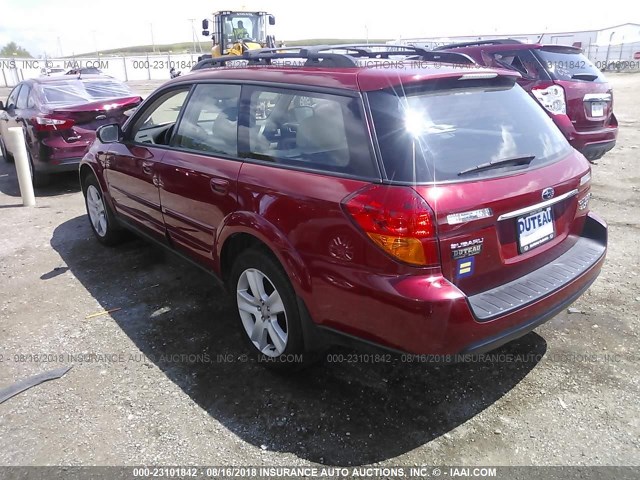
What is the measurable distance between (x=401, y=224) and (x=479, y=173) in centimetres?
53

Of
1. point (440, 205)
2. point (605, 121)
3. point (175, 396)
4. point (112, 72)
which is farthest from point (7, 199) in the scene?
point (112, 72)

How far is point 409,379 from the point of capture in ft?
10.2

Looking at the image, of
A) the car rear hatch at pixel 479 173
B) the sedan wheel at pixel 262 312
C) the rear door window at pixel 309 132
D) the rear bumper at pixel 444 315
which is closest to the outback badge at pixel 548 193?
the car rear hatch at pixel 479 173

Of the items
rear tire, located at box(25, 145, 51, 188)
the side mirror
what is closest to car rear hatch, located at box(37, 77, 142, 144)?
rear tire, located at box(25, 145, 51, 188)

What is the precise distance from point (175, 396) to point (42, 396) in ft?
2.61

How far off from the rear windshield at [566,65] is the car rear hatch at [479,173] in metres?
4.78

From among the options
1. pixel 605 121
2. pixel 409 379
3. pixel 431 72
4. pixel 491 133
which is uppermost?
pixel 431 72

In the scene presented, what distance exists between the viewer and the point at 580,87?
687 cm

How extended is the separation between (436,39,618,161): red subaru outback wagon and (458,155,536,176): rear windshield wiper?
14.6 ft

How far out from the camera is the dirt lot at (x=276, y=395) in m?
→ 2.59

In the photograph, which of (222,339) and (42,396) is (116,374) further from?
(222,339)

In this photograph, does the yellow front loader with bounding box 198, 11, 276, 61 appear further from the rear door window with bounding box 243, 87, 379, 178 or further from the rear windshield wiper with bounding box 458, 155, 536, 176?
the rear windshield wiper with bounding box 458, 155, 536, 176

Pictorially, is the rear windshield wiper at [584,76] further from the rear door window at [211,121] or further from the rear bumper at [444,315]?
the rear door window at [211,121]

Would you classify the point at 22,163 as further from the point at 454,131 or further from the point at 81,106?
the point at 454,131
